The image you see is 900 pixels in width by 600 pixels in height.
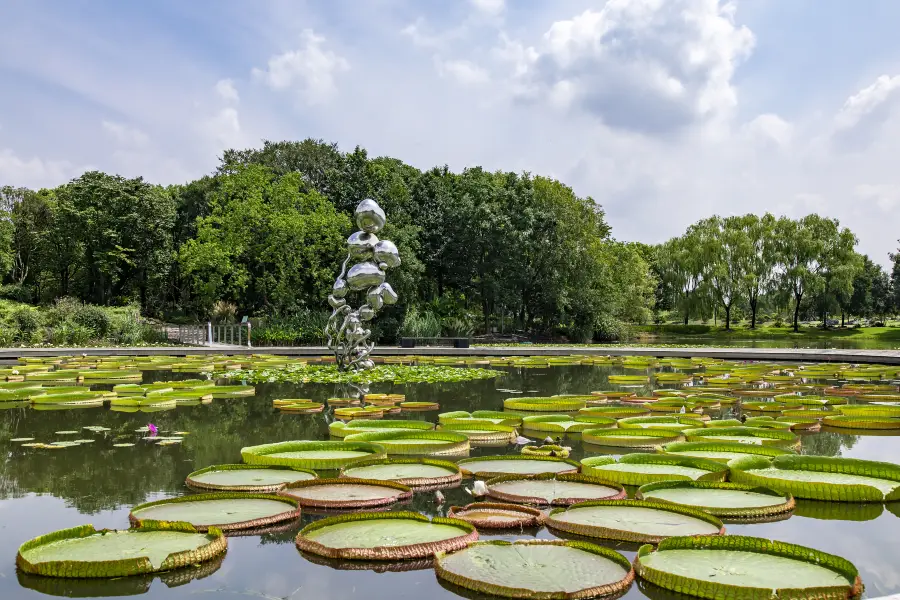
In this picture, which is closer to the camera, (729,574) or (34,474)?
(729,574)

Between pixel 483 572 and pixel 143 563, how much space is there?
183cm

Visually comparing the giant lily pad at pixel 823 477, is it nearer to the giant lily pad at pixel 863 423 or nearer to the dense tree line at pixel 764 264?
the giant lily pad at pixel 863 423

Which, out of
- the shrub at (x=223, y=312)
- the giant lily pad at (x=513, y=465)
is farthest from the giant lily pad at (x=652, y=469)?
the shrub at (x=223, y=312)

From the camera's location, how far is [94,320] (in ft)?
96.3

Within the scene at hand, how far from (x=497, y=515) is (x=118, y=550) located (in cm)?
240

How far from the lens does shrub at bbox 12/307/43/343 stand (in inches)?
1101

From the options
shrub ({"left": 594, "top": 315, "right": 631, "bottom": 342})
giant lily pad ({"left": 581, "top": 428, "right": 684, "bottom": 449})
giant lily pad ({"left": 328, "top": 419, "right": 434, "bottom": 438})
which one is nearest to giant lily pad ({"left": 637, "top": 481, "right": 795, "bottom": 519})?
giant lily pad ({"left": 581, "top": 428, "right": 684, "bottom": 449})

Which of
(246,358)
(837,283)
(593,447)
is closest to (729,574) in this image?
(593,447)

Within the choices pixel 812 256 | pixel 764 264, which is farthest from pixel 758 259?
pixel 812 256

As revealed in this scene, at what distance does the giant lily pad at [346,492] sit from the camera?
5277mm

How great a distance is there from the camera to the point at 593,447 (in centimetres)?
794

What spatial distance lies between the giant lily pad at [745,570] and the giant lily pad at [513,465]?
2277 mm

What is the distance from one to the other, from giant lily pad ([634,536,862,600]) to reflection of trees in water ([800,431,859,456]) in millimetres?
4297

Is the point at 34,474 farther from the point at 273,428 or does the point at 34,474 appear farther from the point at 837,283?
the point at 837,283
